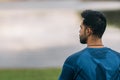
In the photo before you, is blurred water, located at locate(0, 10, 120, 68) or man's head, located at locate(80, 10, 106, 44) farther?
blurred water, located at locate(0, 10, 120, 68)

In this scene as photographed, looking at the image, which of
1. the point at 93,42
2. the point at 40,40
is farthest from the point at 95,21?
the point at 40,40

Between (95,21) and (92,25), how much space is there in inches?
1.4

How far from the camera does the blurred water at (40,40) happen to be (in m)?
12.0

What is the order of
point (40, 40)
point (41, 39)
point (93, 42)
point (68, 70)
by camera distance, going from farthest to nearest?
point (41, 39) → point (40, 40) → point (93, 42) → point (68, 70)

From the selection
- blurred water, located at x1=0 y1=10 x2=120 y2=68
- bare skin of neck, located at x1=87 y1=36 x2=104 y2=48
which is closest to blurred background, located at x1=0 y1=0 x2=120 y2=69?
blurred water, located at x1=0 y1=10 x2=120 y2=68

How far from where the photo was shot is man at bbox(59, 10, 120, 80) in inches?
145

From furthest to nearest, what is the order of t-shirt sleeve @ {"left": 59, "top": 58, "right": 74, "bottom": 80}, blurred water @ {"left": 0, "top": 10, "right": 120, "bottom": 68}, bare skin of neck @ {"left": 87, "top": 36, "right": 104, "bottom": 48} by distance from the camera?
1. blurred water @ {"left": 0, "top": 10, "right": 120, "bottom": 68}
2. bare skin of neck @ {"left": 87, "top": 36, "right": 104, "bottom": 48}
3. t-shirt sleeve @ {"left": 59, "top": 58, "right": 74, "bottom": 80}

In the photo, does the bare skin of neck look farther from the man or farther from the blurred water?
the blurred water

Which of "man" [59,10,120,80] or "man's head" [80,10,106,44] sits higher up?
"man's head" [80,10,106,44]

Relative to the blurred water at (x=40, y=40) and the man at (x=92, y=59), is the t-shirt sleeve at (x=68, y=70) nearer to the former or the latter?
the man at (x=92, y=59)

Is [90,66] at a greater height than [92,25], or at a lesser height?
lesser

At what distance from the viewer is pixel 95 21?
12.3 feet

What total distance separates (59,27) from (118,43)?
15.1 feet

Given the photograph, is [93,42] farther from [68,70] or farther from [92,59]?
[68,70]
